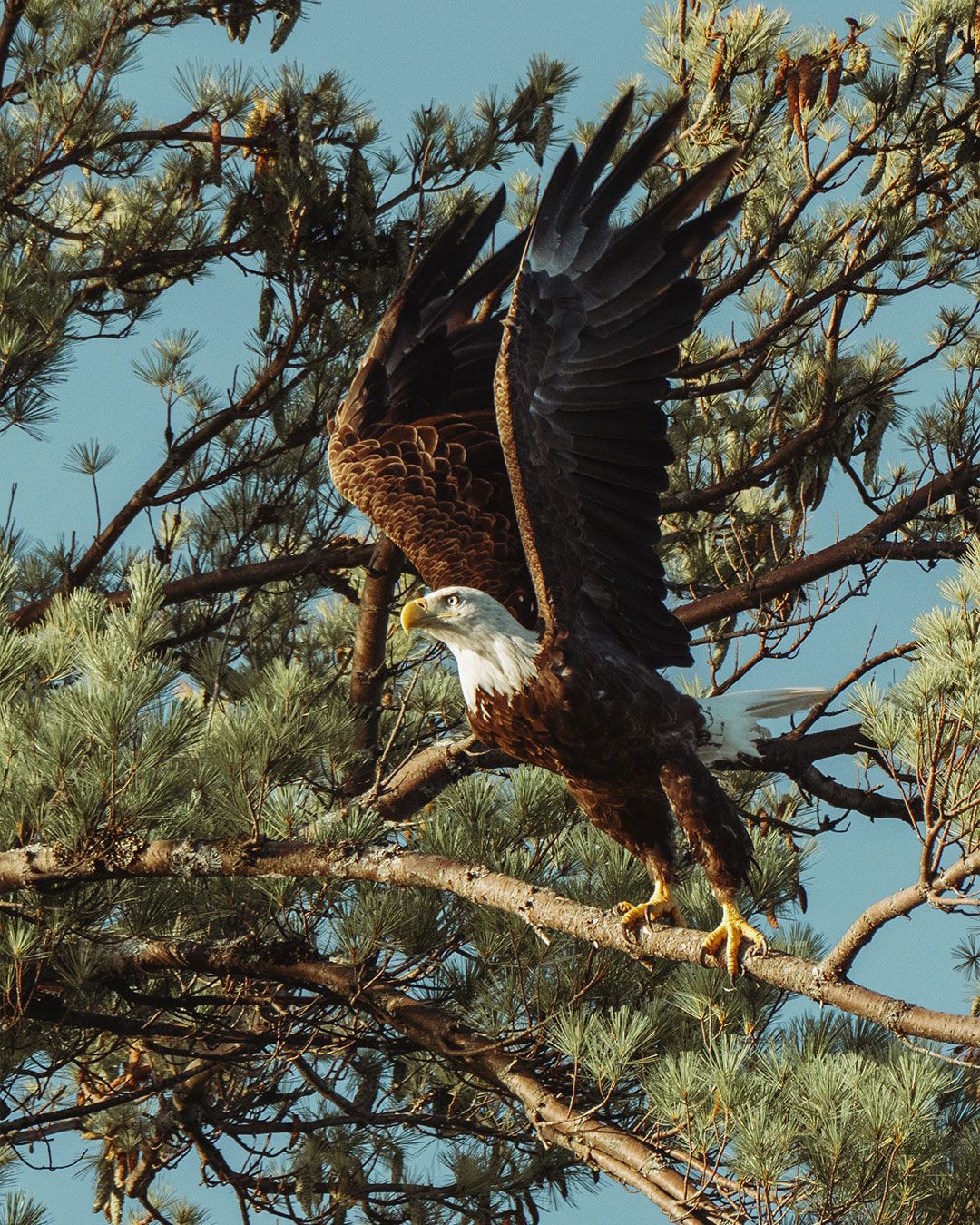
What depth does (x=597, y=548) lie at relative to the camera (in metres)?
3.35

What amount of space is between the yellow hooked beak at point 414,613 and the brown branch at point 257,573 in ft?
4.15

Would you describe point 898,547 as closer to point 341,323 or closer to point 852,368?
point 852,368

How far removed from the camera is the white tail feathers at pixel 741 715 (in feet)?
10.8

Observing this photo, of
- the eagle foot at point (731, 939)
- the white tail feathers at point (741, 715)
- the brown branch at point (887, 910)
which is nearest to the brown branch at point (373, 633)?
the white tail feathers at point (741, 715)

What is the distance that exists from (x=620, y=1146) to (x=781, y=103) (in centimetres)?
280

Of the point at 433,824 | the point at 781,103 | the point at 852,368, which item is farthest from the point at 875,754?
the point at 781,103

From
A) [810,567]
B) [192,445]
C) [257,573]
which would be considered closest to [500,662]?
[810,567]

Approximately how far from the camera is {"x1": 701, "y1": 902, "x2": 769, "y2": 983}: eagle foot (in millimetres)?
2814

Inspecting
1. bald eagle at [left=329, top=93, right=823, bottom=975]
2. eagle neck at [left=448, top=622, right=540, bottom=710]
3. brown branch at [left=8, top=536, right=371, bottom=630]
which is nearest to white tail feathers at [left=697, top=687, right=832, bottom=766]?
bald eagle at [left=329, top=93, right=823, bottom=975]

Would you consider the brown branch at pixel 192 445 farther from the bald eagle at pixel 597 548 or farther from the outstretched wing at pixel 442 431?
the bald eagle at pixel 597 548

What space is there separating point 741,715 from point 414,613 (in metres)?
0.75

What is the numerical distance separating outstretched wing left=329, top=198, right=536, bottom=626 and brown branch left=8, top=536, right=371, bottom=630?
57 centimetres

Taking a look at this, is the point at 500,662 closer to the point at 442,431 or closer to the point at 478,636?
the point at 478,636

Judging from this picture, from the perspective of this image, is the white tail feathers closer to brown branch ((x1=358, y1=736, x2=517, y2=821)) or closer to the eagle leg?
the eagle leg
